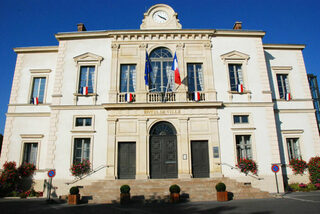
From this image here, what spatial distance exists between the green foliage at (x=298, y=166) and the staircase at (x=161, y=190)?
13.2 feet

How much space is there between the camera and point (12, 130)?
1506 centimetres

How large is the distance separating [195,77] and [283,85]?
6841 millimetres

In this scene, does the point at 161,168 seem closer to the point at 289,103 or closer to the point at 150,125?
the point at 150,125

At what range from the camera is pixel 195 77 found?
50.1 feet

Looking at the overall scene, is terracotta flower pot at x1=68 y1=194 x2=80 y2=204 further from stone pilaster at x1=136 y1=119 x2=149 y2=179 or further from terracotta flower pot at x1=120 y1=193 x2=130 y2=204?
stone pilaster at x1=136 y1=119 x2=149 y2=179

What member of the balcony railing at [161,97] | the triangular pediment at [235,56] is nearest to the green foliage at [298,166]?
the triangular pediment at [235,56]

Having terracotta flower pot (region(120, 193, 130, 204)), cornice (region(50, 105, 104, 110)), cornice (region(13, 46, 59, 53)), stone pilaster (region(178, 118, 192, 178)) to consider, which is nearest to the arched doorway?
stone pilaster (region(178, 118, 192, 178))

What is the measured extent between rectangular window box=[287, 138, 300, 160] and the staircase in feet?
15.9

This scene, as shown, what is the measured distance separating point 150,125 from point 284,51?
11892 millimetres

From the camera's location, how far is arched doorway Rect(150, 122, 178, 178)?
13.7 m

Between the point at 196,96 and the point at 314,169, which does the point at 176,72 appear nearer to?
the point at 196,96

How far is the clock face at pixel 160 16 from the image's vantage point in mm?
16250

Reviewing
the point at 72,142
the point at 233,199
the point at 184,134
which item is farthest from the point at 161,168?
the point at 72,142

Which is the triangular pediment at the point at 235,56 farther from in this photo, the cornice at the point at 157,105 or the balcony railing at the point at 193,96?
the cornice at the point at 157,105
